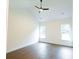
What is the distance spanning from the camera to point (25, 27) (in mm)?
6547

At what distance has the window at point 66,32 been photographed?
266 inches

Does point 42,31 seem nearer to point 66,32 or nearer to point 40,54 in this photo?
point 66,32

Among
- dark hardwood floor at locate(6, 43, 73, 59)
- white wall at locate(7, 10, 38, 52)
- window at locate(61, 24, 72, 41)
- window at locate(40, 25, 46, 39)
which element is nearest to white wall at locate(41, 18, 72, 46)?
window at locate(61, 24, 72, 41)

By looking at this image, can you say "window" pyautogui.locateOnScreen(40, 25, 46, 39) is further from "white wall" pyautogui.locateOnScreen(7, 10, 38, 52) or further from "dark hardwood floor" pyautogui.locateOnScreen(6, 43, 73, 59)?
"dark hardwood floor" pyautogui.locateOnScreen(6, 43, 73, 59)

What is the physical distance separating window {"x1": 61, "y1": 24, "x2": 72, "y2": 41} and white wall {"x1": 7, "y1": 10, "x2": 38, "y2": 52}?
2462 mm

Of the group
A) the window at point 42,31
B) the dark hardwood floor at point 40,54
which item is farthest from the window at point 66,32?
the window at point 42,31

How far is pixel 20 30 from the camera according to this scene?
6035 millimetres

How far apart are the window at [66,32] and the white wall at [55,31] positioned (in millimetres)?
256

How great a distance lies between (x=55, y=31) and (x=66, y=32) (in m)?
0.96

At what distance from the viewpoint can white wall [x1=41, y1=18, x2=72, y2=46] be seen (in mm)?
6988

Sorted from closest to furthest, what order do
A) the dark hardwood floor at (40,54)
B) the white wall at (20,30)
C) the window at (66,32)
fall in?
the dark hardwood floor at (40,54)
the white wall at (20,30)
the window at (66,32)

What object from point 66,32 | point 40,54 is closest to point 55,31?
point 66,32

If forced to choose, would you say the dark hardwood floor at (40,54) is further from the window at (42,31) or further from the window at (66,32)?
the window at (42,31)
